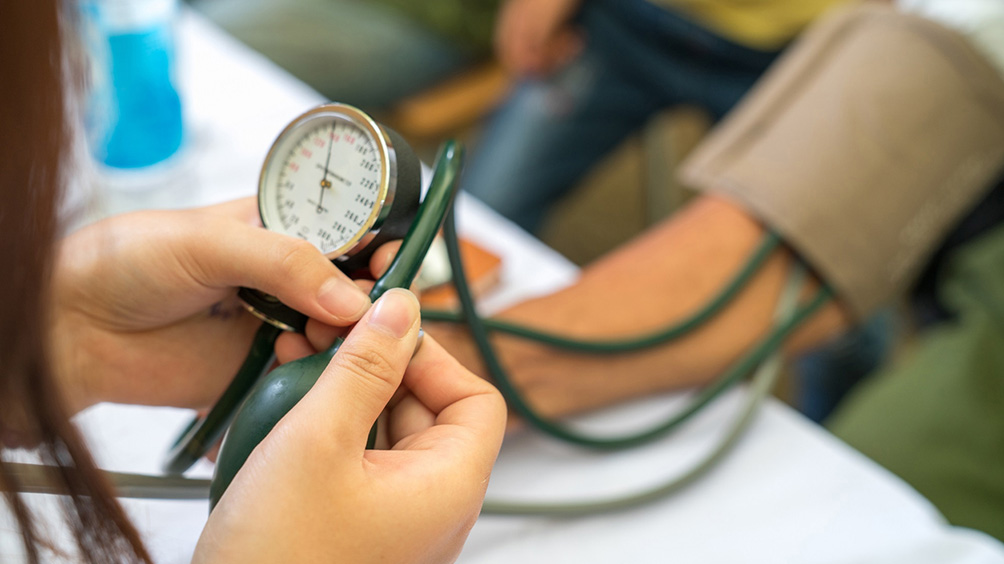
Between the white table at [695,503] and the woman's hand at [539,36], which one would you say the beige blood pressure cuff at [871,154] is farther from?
the woman's hand at [539,36]

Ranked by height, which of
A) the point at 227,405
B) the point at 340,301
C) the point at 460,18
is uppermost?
the point at 340,301

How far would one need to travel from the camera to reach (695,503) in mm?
576

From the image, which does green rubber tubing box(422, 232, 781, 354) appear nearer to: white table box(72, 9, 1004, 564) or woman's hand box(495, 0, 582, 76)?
white table box(72, 9, 1004, 564)

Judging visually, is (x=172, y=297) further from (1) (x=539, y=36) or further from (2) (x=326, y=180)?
(1) (x=539, y=36)

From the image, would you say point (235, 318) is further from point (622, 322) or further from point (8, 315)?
point (622, 322)

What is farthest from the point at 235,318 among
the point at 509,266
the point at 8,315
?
the point at 509,266

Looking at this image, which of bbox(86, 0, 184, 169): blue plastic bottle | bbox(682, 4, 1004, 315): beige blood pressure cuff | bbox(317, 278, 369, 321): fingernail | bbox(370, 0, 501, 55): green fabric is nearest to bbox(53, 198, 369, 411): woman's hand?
bbox(317, 278, 369, 321): fingernail

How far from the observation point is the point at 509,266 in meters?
0.77

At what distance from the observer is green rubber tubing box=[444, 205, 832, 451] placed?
51cm

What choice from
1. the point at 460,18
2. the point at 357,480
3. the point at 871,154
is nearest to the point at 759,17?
the point at 871,154

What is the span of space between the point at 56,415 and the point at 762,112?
0.68 meters

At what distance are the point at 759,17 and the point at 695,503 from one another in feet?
2.58

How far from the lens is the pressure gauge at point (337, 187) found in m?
A: 0.43

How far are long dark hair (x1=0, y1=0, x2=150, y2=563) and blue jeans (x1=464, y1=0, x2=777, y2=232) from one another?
0.98 meters
